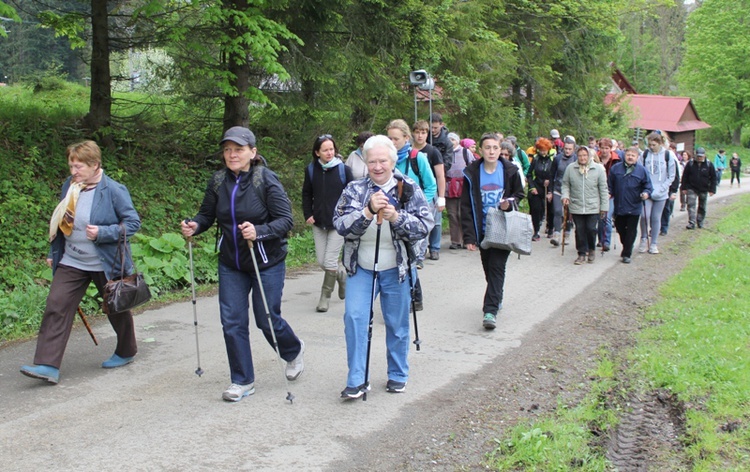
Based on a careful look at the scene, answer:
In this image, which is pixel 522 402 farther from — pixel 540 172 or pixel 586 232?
pixel 540 172

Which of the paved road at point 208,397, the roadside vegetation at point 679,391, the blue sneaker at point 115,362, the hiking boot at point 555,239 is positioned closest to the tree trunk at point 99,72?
the paved road at point 208,397

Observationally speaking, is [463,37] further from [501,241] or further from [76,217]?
[76,217]

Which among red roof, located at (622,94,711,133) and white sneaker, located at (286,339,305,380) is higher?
red roof, located at (622,94,711,133)

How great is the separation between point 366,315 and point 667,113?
61.4m

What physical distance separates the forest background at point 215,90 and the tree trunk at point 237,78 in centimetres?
3

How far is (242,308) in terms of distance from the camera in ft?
18.4

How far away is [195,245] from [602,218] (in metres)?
6.64

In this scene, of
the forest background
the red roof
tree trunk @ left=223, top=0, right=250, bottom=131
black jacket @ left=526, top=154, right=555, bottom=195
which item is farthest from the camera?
the red roof

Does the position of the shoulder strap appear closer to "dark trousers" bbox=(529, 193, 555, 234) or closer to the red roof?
"dark trousers" bbox=(529, 193, 555, 234)

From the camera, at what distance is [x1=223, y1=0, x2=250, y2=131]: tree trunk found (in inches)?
443

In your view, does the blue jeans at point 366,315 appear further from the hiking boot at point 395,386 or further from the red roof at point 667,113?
the red roof at point 667,113

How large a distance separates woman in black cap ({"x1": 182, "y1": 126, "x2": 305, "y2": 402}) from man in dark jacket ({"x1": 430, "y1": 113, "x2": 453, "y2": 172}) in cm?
680

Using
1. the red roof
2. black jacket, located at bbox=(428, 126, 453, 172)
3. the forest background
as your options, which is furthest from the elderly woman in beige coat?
the red roof

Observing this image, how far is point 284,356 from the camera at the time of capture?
6051 mm
